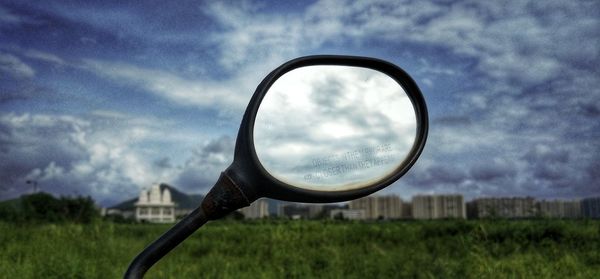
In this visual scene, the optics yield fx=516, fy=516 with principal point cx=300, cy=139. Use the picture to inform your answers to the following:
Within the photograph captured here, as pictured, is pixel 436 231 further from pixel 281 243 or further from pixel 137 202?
pixel 137 202

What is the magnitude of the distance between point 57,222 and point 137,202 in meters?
59.6

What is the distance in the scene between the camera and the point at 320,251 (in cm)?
648

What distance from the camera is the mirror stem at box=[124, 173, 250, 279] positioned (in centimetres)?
75

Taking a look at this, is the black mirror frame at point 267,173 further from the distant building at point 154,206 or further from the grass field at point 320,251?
the distant building at point 154,206

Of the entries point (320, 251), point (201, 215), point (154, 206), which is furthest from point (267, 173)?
point (154, 206)

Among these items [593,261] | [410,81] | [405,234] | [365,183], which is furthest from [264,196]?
[405,234]

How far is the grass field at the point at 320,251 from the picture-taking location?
4.35 meters

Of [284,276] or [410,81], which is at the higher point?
[410,81]

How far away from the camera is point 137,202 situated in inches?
2530

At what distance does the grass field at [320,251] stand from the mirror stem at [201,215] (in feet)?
10.3

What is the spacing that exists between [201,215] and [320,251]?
5.88 metres

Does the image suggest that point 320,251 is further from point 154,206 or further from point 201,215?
point 154,206

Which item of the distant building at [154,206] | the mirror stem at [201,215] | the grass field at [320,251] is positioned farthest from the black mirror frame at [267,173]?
the distant building at [154,206]

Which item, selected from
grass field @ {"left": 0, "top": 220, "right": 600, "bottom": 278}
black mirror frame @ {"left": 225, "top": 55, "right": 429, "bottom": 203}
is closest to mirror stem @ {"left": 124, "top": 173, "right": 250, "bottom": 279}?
black mirror frame @ {"left": 225, "top": 55, "right": 429, "bottom": 203}
